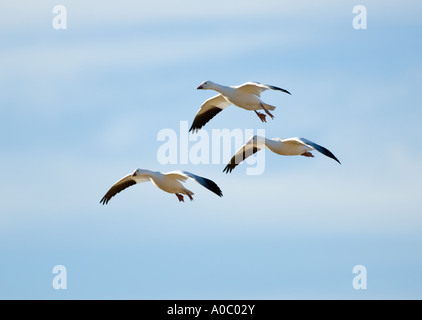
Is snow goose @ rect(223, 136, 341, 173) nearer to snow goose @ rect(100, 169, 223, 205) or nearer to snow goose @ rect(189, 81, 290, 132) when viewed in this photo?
snow goose @ rect(189, 81, 290, 132)

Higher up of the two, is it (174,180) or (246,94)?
(246,94)

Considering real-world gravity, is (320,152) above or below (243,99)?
below

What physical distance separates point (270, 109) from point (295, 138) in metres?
1.15

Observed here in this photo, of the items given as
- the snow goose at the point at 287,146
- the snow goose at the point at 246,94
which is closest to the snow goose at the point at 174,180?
the snow goose at the point at 287,146

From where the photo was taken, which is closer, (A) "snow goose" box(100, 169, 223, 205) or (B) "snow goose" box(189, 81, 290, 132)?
(A) "snow goose" box(100, 169, 223, 205)

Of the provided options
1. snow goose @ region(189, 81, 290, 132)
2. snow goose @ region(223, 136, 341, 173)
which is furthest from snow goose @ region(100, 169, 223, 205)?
snow goose @ region(189, 81, 290, 132)

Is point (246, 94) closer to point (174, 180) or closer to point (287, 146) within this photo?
point (287, 146)

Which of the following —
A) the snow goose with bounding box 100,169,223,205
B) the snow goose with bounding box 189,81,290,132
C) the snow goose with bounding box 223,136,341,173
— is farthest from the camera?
the snow goose with bounding box 189,81,290,132

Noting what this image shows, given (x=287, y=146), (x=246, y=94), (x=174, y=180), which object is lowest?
(x=174, y=180)

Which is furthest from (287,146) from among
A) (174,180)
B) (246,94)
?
(174,180)

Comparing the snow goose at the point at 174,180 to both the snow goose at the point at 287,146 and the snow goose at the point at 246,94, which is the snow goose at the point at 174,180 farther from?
the snow goose at the point at 246,94
